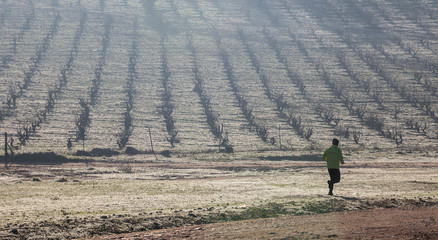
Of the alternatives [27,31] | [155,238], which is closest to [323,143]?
[155,238]

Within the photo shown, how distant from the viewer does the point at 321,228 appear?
14.0 m

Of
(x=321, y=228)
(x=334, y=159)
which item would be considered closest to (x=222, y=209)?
(x=321, y=228)

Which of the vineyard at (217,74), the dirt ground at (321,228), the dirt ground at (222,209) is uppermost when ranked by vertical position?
the dirt ground at (321,228)

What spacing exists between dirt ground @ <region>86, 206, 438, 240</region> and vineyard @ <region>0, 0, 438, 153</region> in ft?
103

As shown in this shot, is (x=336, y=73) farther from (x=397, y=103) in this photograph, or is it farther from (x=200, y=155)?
(x=200, y=155)

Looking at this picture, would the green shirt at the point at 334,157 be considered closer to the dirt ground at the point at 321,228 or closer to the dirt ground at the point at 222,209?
the dirt ground at the point at 222,209

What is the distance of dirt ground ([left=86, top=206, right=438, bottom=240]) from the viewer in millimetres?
13359

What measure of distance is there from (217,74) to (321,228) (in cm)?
6157

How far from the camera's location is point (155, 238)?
1347 centimetres

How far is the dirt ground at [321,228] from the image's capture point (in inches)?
526

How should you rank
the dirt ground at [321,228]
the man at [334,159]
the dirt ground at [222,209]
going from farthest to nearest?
the man at [334,159]
the dirt ground at [222,209]
the dirt ground at [321,228]

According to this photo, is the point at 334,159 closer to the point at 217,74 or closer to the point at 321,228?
the point at 321,228

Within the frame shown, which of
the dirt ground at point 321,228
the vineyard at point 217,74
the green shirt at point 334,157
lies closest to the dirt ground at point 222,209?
the dirt ground at point 321,228

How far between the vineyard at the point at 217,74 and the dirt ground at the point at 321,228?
31.4m
